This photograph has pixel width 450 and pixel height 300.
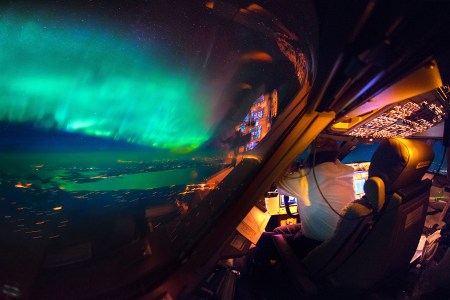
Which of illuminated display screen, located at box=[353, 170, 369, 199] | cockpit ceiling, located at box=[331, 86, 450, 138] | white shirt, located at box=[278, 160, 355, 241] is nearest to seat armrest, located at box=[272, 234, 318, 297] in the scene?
white shirt, located at box=[278, 160, 355, 241]

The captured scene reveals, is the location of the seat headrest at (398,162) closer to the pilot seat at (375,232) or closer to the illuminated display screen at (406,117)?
the pilot seat at (375,232)

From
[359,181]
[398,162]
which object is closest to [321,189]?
[398,162]

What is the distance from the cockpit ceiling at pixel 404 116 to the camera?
1.93 meters

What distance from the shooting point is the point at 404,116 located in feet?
7.68

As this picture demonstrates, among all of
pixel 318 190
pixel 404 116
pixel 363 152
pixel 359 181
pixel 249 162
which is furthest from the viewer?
pixel 363 152

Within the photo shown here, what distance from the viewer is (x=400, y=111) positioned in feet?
7.13

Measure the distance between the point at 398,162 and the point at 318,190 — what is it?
0.77m

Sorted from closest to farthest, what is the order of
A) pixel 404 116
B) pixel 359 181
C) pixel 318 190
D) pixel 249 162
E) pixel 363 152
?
pixel 249 162 < pixel 318 190 < pixel 404 116 < pixel 359 181 < pixel 363 152

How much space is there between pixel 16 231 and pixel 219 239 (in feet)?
6.17

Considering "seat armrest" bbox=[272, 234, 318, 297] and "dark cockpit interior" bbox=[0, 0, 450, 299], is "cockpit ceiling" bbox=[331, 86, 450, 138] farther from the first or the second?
"seat armrest" bbox=[272, 234, 318, 297]

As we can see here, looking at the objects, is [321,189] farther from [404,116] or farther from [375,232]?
[404,116]

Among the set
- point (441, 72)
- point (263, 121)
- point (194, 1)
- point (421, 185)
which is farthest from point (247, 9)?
point (421, 185)

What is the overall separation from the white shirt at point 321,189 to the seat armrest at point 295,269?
1.64 ft

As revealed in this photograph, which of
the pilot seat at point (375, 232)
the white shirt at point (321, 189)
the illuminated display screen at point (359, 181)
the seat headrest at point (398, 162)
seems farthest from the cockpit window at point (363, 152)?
the seat headrest at point (398, 162)
